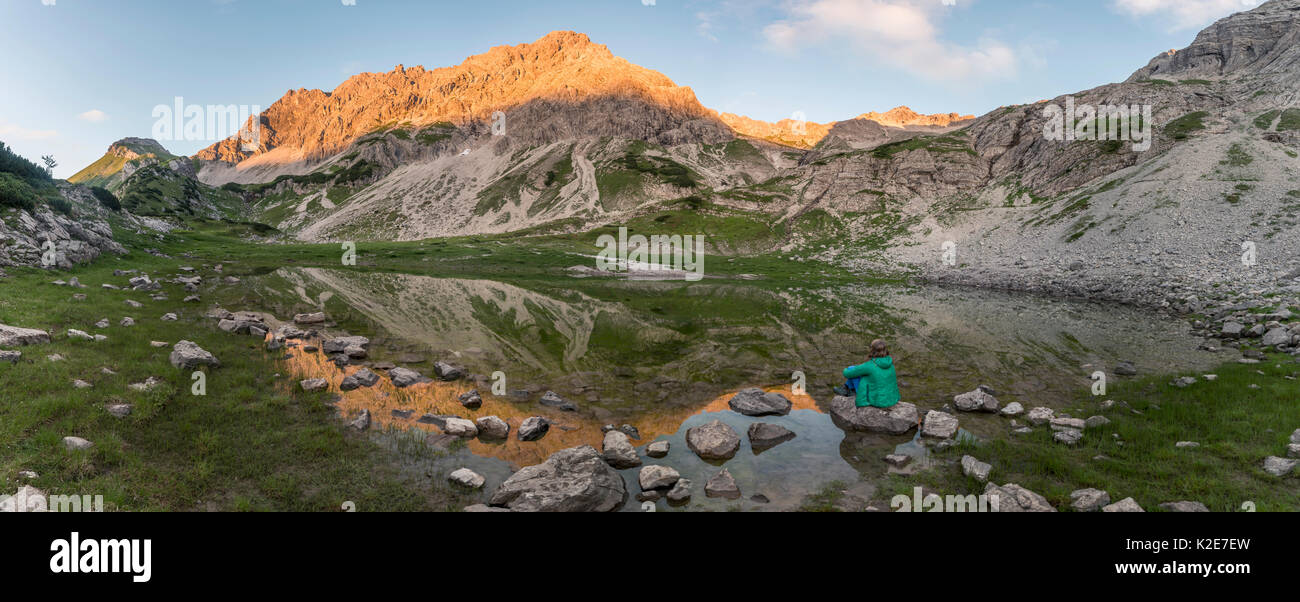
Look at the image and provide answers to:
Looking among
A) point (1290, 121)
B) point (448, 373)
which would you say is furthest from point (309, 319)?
point (1290, 121)

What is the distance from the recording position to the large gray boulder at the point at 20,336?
48.2ft

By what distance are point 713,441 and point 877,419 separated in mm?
5471

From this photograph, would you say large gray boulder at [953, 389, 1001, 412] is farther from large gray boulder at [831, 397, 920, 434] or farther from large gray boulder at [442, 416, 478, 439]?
large gray boulder at [442, 416, 478, 439]

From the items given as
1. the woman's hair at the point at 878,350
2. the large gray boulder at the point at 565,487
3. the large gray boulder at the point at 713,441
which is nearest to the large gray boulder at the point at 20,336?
the large gray boulder at the point at 565,487

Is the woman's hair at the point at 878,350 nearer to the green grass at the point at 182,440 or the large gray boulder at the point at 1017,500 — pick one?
the large gray boulder at the point at 1017,500

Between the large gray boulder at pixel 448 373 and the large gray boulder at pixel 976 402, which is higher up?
the large gray boulder at pixel 448 373

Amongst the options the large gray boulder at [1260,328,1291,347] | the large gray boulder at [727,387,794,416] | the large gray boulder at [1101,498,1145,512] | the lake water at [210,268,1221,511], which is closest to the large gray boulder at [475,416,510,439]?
the lake water at [210,268,1221,511]

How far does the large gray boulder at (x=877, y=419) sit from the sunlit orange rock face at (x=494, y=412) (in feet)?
6.50

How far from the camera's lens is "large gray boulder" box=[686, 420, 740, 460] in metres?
12.8

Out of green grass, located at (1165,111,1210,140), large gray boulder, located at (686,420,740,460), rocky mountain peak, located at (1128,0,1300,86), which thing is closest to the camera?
large gray boulder, located at (686,420,740,460)

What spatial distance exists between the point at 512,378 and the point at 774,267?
282 ft

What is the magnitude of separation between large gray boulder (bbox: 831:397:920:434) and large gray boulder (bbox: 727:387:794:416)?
1.98 metres
